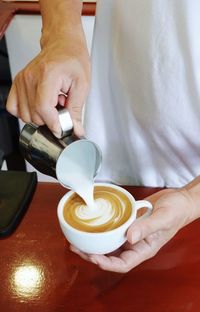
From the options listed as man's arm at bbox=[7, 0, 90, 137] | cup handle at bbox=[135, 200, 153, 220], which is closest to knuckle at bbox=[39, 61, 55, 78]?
man's arm at bbox=[7, 0, 90, 137]

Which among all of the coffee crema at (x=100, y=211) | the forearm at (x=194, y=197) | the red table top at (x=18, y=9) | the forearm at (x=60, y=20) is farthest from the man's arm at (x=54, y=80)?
the red table top at (x=18, y=9)

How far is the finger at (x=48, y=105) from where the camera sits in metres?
Answer: 0.67

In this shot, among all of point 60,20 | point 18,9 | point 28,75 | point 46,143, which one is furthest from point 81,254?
point 18,9

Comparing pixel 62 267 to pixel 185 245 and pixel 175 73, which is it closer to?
pixel 185 245

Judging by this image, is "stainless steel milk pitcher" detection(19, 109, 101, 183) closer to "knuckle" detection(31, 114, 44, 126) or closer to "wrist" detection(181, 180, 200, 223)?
"knuckle" detection(31, 114, 44, 126)

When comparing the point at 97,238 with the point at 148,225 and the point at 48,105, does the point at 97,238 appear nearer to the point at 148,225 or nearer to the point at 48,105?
the point at 148,225

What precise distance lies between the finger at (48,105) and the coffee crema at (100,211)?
0.14 m

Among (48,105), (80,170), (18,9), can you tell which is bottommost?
(18,9)

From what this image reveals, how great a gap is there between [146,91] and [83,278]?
43 cm

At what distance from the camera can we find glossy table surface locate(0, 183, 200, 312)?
28.0 inches

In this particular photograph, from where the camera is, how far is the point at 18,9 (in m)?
1.93

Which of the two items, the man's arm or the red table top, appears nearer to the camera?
the man's arm

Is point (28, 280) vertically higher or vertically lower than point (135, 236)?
lower

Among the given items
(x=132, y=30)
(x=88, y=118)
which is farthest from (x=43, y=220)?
(x=132, y=30)
